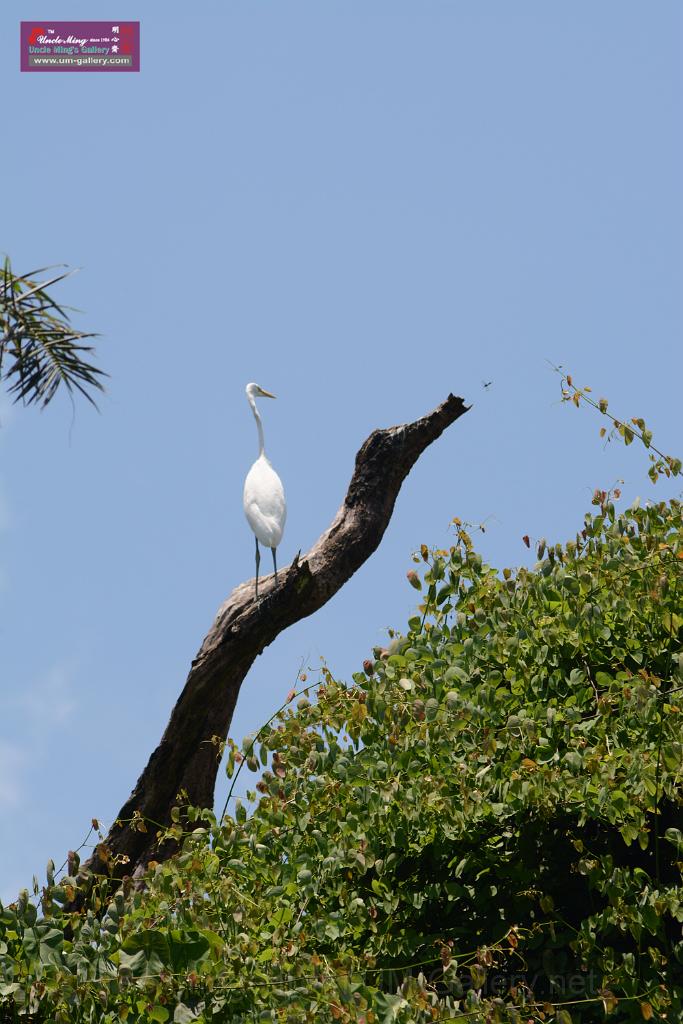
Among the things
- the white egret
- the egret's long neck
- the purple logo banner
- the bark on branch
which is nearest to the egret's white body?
the white egret

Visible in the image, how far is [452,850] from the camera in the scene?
5.27 m

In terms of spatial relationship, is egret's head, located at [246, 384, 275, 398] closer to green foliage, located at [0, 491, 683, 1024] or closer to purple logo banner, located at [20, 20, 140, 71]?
purple logo banner, located at [20, 20, 140, 71]

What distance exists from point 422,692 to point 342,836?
75cm

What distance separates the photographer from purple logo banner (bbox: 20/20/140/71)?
33.6ft

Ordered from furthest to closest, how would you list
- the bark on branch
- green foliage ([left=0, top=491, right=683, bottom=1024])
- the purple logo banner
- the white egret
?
the purple logo banner, the white egret, the bark on branch, green foliage ([left=0, top=491, right=683, bottom=1024])

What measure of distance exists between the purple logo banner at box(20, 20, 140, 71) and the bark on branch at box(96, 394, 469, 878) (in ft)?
14.2

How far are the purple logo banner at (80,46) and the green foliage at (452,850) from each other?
20.3 ft

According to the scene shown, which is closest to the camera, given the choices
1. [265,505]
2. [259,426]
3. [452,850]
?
[452,850]

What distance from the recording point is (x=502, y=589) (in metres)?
5.97

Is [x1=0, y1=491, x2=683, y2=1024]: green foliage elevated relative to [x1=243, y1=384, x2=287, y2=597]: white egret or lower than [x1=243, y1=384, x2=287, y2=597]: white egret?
lower

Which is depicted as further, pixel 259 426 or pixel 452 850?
pixel 259 426

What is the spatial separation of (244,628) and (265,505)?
146cm

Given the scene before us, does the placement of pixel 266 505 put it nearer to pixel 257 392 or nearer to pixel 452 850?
pixel 257 392

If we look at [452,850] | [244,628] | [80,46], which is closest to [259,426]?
[244,628]
